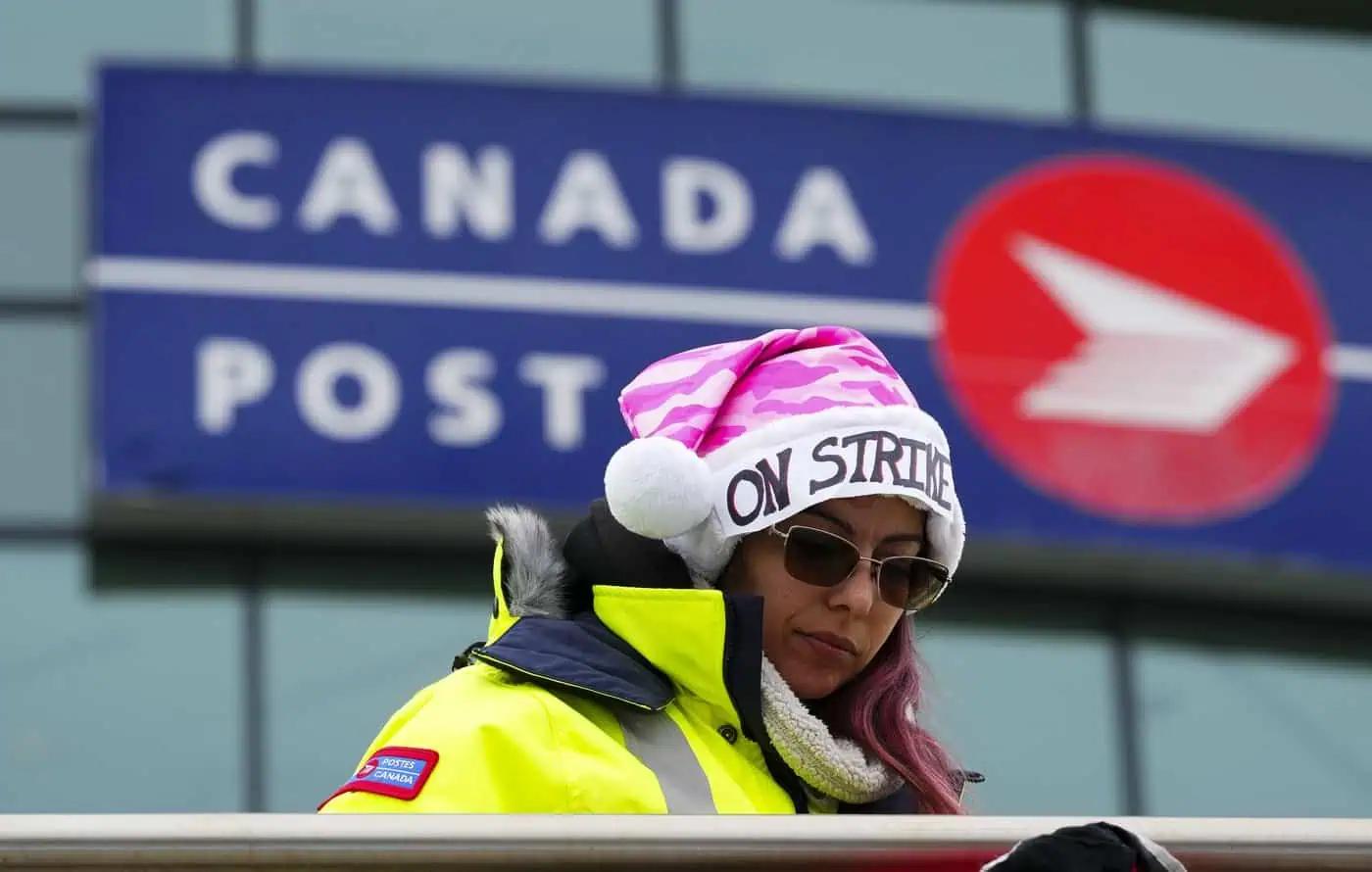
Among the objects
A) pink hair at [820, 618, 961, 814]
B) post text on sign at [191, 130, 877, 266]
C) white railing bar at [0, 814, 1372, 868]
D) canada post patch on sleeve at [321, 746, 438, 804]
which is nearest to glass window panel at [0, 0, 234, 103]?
post text on sign at [191, 130, 877, 266]

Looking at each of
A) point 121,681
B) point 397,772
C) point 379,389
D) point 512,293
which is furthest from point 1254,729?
point 397,772

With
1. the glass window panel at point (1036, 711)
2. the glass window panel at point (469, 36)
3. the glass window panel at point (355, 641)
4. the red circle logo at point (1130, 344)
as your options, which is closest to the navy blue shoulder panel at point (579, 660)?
the red circle logo at point (1130, 344)

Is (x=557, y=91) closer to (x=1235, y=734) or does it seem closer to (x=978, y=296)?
(x=978, y=296)

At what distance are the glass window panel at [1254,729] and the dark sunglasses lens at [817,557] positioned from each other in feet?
22.0

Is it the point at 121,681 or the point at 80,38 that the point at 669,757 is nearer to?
the point at 121,681

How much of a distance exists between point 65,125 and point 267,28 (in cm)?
74

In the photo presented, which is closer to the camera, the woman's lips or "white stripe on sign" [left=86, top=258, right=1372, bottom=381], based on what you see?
the woman's lips

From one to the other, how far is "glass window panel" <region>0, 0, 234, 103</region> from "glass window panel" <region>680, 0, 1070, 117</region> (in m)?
1.62

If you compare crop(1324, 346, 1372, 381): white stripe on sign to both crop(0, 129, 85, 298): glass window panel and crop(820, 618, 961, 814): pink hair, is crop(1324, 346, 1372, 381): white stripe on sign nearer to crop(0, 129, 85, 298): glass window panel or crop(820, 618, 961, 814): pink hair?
crop(0, 129, 85, 298): glass window panel

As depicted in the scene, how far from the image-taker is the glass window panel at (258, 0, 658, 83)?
30.8ft

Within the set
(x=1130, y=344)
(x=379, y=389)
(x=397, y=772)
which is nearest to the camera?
(x=397, y=772)

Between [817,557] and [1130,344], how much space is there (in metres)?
6.19

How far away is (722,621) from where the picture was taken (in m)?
2.79

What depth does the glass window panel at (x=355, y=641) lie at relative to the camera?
905 centimetres
